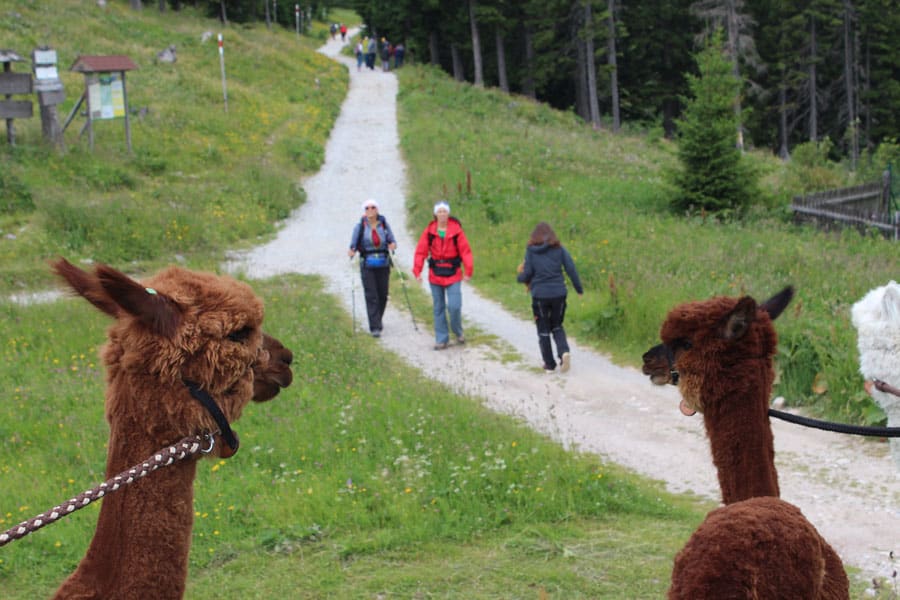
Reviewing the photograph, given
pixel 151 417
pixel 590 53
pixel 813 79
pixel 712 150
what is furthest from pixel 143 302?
pixel 813 79

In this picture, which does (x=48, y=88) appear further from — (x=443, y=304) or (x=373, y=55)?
(x=373, y=55)

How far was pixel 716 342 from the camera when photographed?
394 centimetres

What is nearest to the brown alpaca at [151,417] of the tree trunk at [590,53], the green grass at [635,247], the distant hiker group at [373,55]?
the green grass at [635,247]

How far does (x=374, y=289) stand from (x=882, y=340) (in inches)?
342

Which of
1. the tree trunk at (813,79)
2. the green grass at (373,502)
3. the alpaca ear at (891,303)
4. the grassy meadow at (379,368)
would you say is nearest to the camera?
the alpaca ear at (891,303)

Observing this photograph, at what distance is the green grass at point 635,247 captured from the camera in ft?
32.2

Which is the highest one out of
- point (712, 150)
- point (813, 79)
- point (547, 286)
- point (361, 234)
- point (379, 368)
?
point (813, 79)

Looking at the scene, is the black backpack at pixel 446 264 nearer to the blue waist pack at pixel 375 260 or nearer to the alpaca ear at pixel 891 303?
the blue waist pack at pixel 375 260

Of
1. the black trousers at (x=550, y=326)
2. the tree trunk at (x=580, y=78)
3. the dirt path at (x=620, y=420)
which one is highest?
the tree trunk at (x=580, y=78)

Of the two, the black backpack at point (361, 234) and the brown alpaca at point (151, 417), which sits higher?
the black backpack at point (361, 234)

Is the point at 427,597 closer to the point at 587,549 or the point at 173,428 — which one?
the point at 587,549

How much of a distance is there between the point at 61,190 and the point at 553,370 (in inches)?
521

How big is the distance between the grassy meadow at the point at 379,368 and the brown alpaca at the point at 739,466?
5.74 feet

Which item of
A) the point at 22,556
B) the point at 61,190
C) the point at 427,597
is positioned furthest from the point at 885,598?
the point at 61,190
